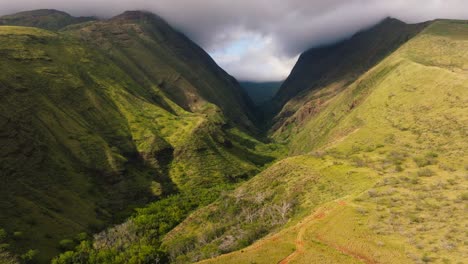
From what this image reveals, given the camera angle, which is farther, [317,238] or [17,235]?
[17,235]

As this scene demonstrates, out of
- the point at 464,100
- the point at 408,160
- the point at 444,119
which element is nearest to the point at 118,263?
the point at 408,160

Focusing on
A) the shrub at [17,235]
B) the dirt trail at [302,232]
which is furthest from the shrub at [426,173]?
the shrub at [17,235]

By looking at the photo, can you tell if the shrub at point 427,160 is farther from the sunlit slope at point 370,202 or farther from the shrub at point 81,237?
the shrub at point 81,237

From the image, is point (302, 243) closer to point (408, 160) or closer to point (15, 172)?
point (408, 160)

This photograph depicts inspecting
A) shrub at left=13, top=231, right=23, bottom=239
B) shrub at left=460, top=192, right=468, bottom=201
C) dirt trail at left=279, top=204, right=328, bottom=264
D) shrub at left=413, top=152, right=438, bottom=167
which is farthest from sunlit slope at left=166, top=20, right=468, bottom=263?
shrub at left=13, top=231, right=23, bottom=239

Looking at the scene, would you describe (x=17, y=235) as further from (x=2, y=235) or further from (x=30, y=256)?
(x=30, y=256)

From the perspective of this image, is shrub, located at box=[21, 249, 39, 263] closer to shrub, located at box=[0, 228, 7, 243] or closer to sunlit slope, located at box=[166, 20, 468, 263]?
shrub, located at box=[0, 228, 7, 243]

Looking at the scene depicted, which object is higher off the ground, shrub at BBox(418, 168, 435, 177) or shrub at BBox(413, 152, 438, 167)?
shrub at BBox(413, 152, 438, 167)

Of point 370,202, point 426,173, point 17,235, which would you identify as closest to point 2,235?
point 17,235
